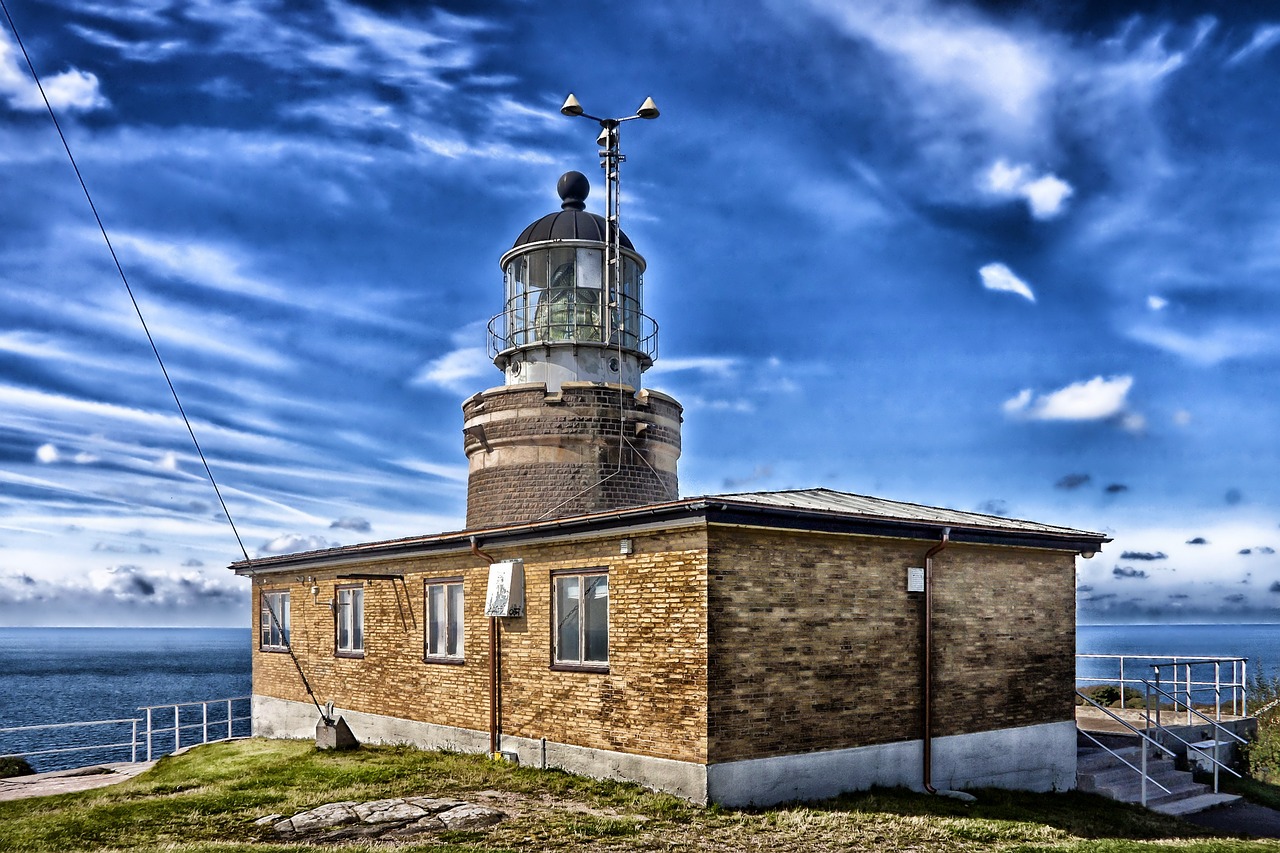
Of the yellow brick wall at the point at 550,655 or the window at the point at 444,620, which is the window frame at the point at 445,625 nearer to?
the window at the point at 444,620

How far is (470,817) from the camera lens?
11070mm

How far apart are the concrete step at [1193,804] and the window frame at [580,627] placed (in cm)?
829

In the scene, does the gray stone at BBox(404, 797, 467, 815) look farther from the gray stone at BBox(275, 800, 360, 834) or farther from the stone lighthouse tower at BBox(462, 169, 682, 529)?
the stone lighthouse tower at BBox(462, 169, 682, 529)

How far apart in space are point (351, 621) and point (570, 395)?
19.0 ft

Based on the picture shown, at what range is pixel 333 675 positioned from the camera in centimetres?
1928

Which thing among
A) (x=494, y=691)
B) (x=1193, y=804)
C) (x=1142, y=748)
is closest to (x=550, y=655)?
(x=494, y=691)

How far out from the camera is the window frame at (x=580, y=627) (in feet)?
42.6

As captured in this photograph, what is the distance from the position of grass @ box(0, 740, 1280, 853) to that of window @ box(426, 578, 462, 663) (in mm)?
1644

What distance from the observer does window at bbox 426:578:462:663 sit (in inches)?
629

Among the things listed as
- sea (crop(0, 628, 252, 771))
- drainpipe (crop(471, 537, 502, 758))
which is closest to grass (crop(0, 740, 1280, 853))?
drainpipe (crop(471, 537, 502, 758))

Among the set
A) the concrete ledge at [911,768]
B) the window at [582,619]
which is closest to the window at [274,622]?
the window at [582,619]

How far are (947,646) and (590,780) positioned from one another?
16.7ft

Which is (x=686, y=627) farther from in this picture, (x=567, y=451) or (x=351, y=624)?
(x=351, y=624)

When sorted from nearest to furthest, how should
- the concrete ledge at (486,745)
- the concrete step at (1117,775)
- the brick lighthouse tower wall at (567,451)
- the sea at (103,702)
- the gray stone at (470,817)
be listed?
the gray stone at (470,817), the concrete ledge at (486,745), the concrete step at (1117,775), the brick lighthouse tower wall at (567,451), the sea at (103,702)
